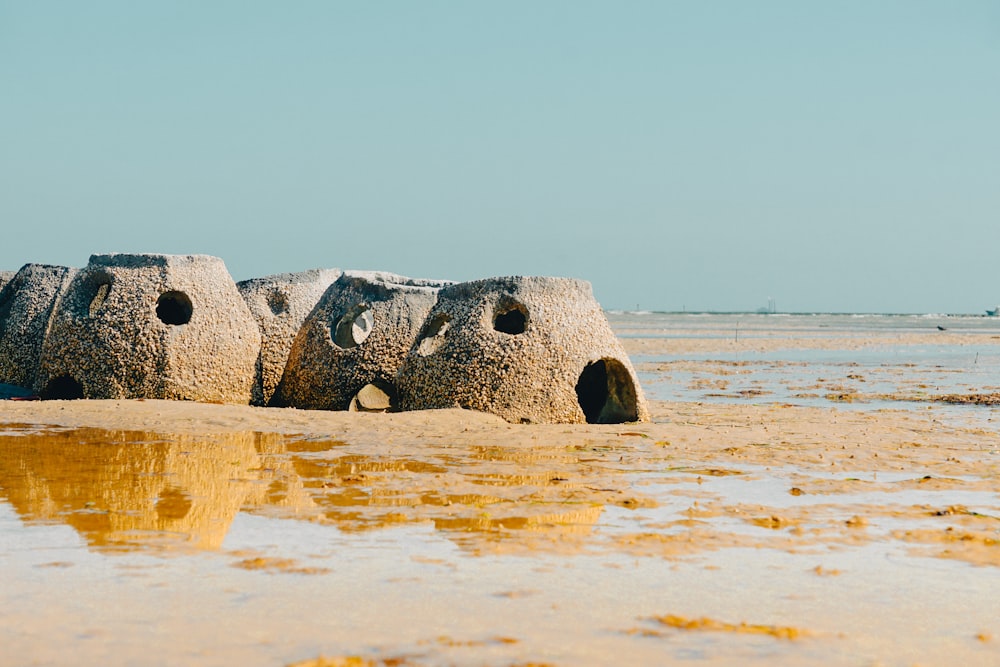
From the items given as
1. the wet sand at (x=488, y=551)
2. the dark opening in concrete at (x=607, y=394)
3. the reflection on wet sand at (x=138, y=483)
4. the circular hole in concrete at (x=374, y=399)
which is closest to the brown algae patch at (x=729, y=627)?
the wet sand at (x=488, y=551)

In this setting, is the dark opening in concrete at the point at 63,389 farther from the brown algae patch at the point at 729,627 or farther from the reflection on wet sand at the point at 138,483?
the brown algae patch at the point at 729,627

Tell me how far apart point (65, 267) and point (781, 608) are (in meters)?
14.1

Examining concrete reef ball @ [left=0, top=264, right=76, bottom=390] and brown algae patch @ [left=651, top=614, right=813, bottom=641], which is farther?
concrete reef ball @ [left=0, top=264, right=76, bottom=390]

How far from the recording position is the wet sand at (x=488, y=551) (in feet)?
15.0

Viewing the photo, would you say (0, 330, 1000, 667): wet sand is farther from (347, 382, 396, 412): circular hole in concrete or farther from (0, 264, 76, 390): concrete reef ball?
(0, 264, 76, 390): concrete reef ball

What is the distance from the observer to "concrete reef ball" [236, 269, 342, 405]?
1507 centimetres

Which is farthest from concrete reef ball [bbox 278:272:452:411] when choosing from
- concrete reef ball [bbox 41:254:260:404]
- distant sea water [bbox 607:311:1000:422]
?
distant sea water [bbox 607:311:1000:422]

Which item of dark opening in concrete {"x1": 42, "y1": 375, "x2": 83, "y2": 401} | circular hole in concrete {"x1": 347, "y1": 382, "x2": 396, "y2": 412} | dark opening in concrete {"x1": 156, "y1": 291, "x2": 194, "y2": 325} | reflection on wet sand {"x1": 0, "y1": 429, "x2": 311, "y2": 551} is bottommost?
reflection on wet sand {"x1": 0, "y1": 429, "x2": 311, "y2": 551}

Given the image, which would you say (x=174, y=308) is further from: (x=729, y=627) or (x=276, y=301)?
(x=729, y=627)

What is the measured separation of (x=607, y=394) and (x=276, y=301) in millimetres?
5050

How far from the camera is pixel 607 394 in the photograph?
13.7 meters

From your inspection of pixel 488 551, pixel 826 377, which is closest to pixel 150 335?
pixel 488 551

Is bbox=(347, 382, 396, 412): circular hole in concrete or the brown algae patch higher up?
bbox=(347, 382, 396, 412): circular hole in concrete

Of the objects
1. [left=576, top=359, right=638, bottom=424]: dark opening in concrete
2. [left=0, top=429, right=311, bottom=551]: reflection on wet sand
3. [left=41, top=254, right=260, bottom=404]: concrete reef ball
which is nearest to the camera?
[left=0, top=429, right=311, bottom=551]: reflection on wet sand
